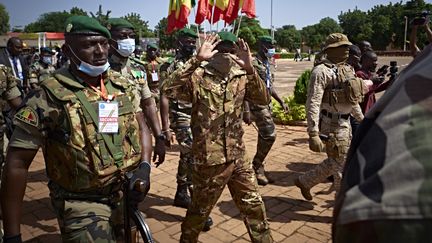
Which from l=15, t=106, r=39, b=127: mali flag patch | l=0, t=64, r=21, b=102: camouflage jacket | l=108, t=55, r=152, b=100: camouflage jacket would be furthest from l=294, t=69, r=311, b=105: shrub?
l=15, t=106, r=39, b=127: mali flag patch

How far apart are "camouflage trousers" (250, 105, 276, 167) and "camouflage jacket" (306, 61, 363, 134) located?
1169 mm

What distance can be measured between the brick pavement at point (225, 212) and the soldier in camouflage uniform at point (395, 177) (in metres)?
2.88

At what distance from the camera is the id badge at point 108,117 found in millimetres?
2068

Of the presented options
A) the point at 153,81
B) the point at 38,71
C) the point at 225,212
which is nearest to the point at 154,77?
the point at 153,81

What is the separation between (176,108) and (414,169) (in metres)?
3.77

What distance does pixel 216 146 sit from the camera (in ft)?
8.87

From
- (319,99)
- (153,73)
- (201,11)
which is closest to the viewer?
(319,99)

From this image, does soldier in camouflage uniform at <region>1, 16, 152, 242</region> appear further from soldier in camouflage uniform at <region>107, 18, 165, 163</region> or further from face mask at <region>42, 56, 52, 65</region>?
face mask at <region>42, 56, 52, 65</region>

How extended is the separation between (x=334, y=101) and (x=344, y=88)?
0.57 ft

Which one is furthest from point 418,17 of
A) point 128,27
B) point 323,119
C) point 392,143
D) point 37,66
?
point 37,66

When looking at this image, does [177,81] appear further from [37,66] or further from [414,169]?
[37,66]

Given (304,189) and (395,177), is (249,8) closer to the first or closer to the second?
(304,189)

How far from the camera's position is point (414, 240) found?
503 millimetres

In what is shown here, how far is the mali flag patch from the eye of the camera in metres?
1.88
